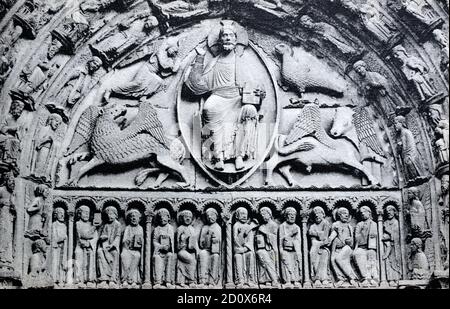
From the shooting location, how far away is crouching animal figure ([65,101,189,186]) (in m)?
9.78

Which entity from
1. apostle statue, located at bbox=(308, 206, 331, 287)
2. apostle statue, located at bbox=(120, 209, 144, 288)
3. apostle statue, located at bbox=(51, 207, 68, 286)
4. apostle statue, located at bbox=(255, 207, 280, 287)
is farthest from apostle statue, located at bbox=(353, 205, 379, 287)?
apostle statue, located at bbox=(51, 207, 68, 286)

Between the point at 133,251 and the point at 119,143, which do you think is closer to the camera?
the point at 133,251

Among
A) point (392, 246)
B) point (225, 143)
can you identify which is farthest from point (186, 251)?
point (392, 246)

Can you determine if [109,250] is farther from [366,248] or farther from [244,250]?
[366,248]

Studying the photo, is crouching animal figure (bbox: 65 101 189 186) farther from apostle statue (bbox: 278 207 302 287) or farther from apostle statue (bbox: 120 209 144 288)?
apostle statue (bbox: 278 207 302 287)

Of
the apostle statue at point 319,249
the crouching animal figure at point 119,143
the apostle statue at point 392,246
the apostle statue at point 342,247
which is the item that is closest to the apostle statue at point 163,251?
the crouching animal figure at point 119,143

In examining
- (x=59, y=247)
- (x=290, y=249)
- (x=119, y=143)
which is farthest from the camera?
(x=119, y=143)

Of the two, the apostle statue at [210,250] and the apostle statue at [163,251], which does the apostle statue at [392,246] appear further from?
the apostle statue at [163,251]

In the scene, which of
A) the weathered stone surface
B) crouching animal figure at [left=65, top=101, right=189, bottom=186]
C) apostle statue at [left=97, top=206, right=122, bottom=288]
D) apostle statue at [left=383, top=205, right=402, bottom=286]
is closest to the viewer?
the weathered stone surface

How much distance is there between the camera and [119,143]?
32.2 feet

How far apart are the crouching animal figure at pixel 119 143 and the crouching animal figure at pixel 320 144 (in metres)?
1.06

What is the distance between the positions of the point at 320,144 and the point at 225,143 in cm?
101

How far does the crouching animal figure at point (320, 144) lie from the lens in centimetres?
985

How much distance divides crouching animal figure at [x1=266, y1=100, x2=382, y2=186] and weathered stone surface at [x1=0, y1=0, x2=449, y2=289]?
0.02m
